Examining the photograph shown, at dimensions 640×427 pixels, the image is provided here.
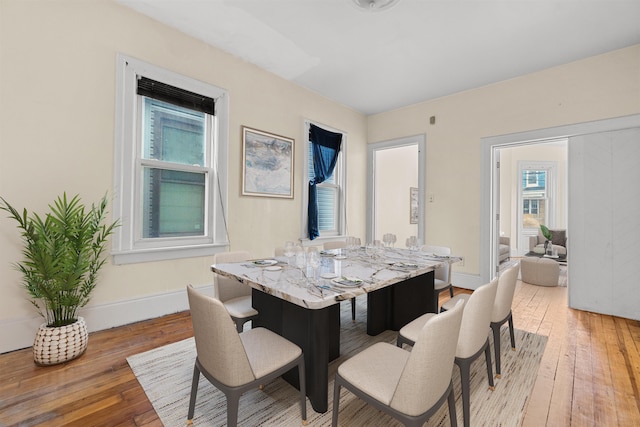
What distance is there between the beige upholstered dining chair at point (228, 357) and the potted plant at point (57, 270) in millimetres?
1418

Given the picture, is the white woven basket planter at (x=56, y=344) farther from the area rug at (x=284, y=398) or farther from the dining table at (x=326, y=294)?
the dining table at (x=326, y=294)

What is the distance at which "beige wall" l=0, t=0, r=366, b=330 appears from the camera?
2168mm

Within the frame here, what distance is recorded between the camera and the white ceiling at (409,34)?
8.35ft

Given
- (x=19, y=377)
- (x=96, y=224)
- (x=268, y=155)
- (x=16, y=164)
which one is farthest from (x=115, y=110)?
(x=19, y=377)

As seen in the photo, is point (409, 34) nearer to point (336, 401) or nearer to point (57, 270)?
point (336, 401)

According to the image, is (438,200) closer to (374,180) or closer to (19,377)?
(374,180)

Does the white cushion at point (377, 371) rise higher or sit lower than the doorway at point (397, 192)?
lower

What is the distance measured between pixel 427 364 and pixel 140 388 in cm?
182

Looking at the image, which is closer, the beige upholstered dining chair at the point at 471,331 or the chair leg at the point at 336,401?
the chair leg at the point at 336,401

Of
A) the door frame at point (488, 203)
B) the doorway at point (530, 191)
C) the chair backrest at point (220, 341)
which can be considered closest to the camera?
the chair backrest at point (220, 341)

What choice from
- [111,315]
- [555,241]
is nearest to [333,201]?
[111,315]

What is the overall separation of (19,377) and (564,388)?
3.65 m

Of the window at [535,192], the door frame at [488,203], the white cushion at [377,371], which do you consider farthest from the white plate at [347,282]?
the window at [535,192]

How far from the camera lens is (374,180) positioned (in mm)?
5414
